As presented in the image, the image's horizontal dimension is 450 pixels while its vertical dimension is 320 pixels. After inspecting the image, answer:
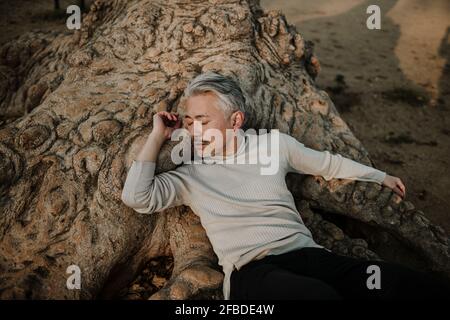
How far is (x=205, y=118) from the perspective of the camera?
1684mm

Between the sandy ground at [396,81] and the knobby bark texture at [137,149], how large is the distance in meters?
1.16

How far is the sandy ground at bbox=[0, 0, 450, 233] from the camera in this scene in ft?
11.2

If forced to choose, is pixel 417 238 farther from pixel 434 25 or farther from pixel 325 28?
pixel 434 25

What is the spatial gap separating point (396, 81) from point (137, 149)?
4288mm

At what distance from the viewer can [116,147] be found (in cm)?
179

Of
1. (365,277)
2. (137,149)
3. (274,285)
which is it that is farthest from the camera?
(137,149)

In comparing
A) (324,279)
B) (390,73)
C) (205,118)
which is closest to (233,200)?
(205,118)

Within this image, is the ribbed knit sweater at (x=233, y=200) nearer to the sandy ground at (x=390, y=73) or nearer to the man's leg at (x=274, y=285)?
the man's leg at (x=274, y=285)

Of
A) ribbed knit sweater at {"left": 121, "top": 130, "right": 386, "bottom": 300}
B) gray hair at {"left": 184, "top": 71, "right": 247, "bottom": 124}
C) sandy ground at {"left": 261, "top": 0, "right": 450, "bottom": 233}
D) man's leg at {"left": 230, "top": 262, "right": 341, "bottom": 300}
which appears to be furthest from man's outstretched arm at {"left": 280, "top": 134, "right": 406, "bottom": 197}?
sandy ground at {"left": 261, "top": 0, "right": 450, "bottom": 233}

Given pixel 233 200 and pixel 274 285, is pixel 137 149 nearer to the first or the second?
pixel 233 200

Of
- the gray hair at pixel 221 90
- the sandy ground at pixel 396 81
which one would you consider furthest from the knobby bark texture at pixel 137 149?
the sandy ground at pixel 396 81

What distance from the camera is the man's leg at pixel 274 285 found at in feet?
4.41

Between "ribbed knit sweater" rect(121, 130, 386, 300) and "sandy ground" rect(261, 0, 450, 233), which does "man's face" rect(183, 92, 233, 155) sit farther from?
"sandy ground" rect(261, 0, 450, 233)

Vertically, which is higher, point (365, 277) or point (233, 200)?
point (233, 200)
